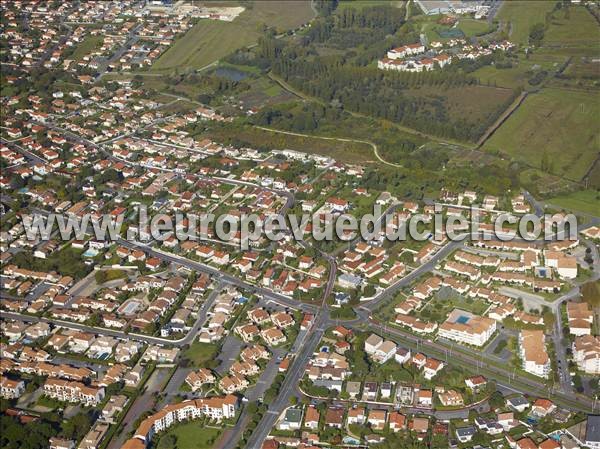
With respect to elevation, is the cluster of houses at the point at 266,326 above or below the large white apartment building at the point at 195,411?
below

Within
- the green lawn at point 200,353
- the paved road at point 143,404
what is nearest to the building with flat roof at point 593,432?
the green lawn at point 200,353

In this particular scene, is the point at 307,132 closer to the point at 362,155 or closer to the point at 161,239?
the point at 362,155

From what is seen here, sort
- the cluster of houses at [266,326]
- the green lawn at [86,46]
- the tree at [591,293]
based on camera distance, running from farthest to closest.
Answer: the green lawn at [86,46], the tree at [591,293], the cluster of houses at [266,326]

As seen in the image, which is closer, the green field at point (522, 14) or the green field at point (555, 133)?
the green field at point (555, 133)

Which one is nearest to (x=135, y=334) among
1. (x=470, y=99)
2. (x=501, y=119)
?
(x=501, y=119)

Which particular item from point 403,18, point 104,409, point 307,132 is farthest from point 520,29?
point 104,409

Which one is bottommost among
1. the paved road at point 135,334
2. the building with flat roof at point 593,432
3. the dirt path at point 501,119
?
the dirt path at point 501,119

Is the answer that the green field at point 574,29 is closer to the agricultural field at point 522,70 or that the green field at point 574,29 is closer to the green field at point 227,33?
the agricultural field at point 522,70
